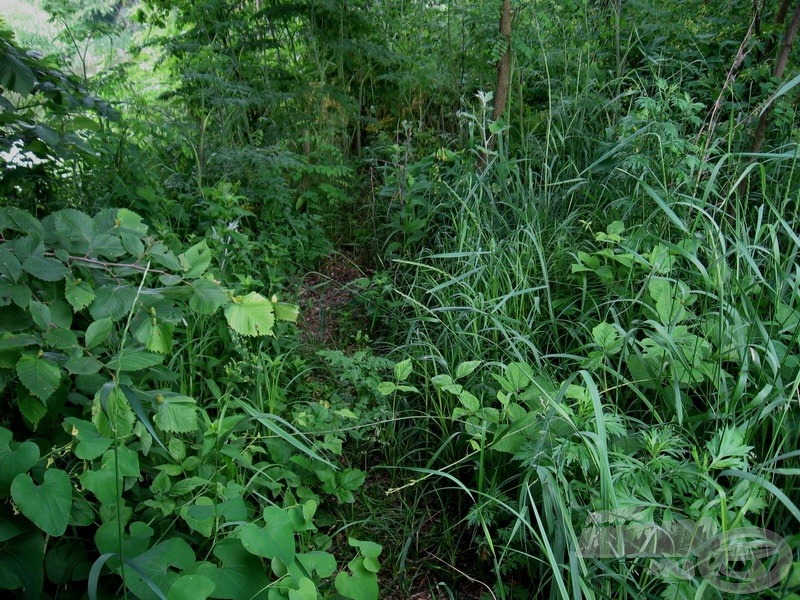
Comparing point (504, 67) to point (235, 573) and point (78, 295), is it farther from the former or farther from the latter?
point (235, 573)

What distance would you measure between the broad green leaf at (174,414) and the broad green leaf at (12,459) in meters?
0.27

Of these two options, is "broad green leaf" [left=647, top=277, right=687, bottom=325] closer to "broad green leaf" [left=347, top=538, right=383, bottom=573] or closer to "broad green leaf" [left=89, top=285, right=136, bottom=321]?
"broad green leaf" [left=347, top=538, right=383, bottom=573]

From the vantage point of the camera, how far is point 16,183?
8.44 feet

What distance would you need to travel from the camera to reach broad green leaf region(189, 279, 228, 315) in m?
1.43

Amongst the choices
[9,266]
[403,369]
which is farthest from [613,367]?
[9,266]

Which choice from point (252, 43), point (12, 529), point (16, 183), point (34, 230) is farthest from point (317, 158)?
point (12, 529)

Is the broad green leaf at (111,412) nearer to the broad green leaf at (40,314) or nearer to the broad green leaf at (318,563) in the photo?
the broad green leaf at (40,314)

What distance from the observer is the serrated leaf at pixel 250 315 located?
4.84 ft

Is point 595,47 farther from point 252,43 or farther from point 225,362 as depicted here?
point 225,362

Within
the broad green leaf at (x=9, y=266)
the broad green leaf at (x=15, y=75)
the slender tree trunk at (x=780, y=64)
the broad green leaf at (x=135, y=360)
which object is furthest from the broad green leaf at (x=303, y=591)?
the slender tree trunk at (x=780, y=64)

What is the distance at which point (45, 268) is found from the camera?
56.4 inches

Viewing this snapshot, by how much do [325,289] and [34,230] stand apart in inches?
72.7

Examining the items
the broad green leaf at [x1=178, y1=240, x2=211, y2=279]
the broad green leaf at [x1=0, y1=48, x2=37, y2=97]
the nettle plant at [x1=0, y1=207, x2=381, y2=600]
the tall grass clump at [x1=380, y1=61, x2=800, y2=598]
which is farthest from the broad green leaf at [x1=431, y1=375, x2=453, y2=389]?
the broad green leaf at [x1=0, y1=48, x2=37, y2=97]

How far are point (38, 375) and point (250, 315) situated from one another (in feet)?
1.60
